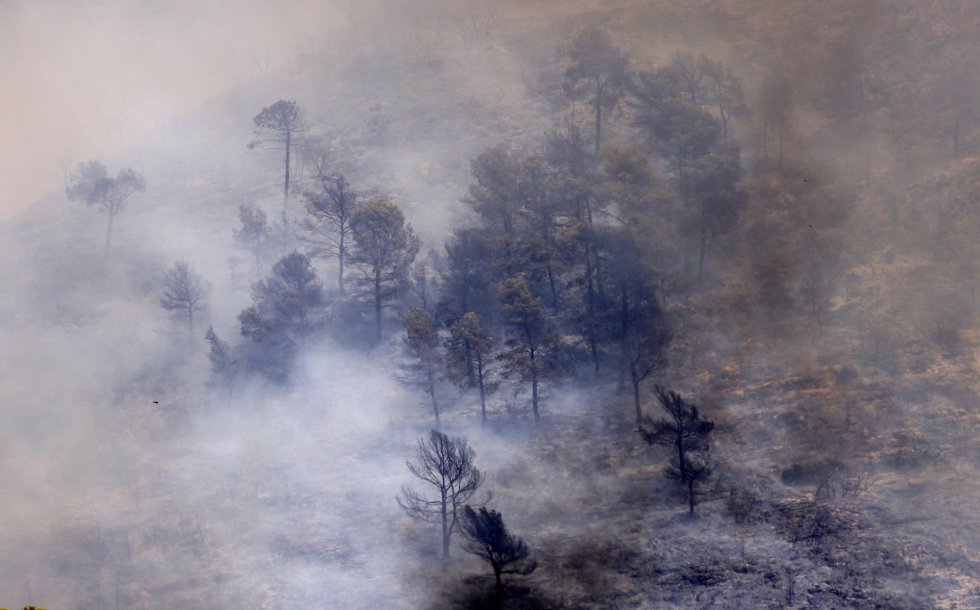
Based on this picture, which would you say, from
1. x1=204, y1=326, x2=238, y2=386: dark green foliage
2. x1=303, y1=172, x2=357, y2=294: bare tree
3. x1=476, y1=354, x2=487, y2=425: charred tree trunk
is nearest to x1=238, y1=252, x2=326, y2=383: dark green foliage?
x1=204, y1=326, x2=238, y2=386: dark green foliage

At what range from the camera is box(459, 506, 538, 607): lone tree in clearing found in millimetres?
38625

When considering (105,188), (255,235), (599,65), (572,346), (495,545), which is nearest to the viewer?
(495,545)

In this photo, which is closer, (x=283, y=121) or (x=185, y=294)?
(x=185, y=294)

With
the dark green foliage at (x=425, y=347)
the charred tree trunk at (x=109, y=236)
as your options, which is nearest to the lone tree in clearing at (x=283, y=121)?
the charred tree trunk at (x=109, y=236)

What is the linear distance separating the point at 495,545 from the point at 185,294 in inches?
1529

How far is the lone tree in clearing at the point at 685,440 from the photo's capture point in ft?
144

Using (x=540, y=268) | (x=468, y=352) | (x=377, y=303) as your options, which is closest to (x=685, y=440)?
(x=468, y=352)

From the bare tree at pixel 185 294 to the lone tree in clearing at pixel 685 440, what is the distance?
1556 inches

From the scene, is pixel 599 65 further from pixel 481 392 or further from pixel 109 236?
pixel 109 236

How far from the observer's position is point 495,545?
1513 inches

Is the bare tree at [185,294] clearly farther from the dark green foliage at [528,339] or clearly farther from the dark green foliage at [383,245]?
the dark green foliage at [528,339]

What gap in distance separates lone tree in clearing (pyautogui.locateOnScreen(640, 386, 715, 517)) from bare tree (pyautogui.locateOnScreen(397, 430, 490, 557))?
10.5 meters

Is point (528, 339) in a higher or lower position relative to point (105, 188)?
lower

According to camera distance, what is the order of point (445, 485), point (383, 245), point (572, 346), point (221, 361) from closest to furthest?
1. point (445, 485)
2. point (572, 346)
3. point (221, 361)
4. point (383, 245)
